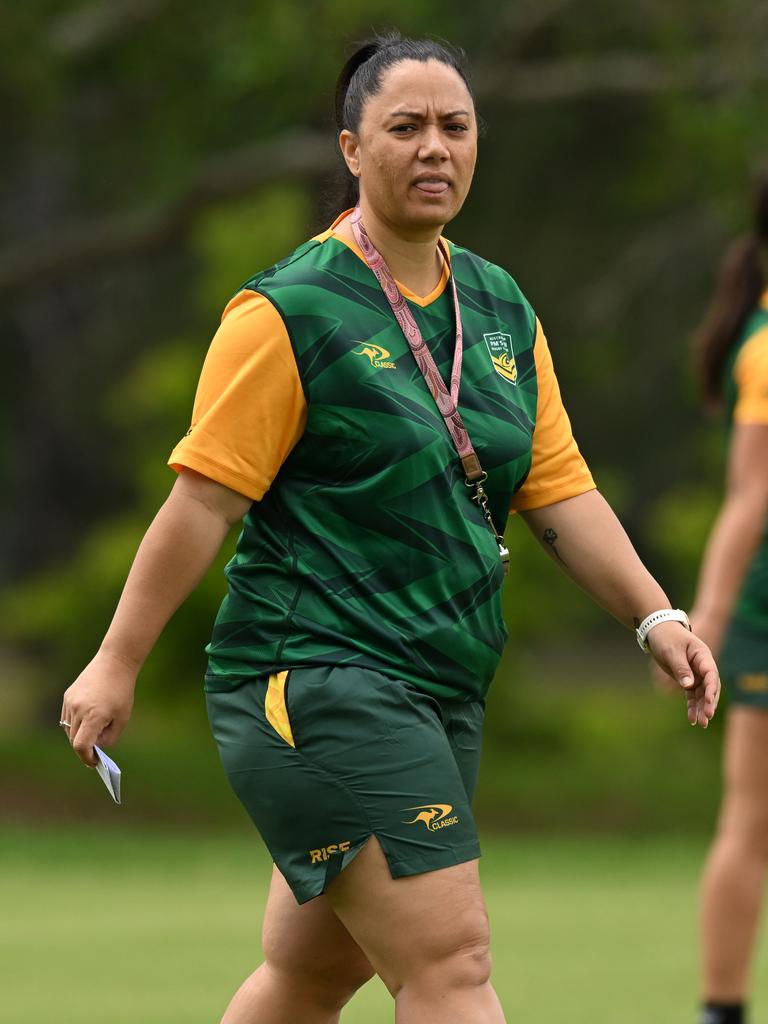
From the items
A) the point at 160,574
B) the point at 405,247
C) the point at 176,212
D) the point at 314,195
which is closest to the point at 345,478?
the point at 160,574

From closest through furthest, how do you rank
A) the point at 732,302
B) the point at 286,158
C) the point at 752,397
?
the point at 752,397 → the point at 732,302 → the point at 286,158

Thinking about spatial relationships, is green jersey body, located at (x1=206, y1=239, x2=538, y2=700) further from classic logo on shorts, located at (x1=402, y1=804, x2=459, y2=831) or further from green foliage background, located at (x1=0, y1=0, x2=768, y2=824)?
green foliage background, located at (x1=0, y1=0, x2=768, y2=824)

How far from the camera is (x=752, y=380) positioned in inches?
227

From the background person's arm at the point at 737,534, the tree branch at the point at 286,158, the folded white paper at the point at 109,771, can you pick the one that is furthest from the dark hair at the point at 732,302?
the tree branch at the point at 286,158

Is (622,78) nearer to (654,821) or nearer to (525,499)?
(654,821)

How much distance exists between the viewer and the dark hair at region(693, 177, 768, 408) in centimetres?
612

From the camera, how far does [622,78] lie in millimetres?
17766

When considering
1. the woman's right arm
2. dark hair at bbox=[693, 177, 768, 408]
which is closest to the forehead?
the woman's right arm

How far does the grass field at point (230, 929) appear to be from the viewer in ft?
24.3

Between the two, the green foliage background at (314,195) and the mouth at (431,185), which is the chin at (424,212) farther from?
the green foliage background at (314,195)

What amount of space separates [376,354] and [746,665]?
2504 mm

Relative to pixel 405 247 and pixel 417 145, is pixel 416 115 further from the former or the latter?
pixel 405 247

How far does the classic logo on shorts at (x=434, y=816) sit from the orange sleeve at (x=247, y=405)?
64 centimetres

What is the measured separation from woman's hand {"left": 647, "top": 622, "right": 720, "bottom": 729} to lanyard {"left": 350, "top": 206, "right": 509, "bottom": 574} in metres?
0.35
